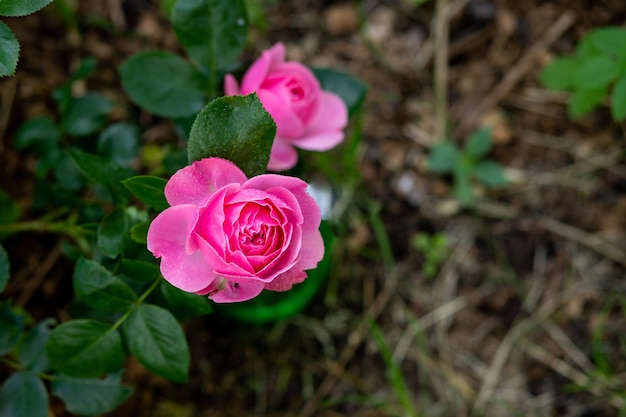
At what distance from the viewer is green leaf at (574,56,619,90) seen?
1.26 metres

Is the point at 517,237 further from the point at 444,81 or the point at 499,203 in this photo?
the point at 444,81

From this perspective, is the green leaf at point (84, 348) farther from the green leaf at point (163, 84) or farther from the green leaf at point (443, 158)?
the green leaf at point (443, 158)

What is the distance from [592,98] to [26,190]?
1369 millimetres

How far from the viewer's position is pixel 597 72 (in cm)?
127

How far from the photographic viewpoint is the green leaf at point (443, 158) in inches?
66.7

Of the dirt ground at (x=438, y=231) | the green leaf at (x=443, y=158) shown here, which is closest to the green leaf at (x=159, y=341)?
the dirt ground at (x=438, y=231)

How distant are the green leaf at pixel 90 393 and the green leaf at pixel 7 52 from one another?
1.68 ft

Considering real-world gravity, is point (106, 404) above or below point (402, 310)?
above

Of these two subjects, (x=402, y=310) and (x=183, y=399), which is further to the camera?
(x=402, y=310)

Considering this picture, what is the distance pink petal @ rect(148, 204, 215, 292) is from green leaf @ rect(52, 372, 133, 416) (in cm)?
35

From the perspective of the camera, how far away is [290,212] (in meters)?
0.73

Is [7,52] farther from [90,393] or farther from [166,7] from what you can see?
[166,7]

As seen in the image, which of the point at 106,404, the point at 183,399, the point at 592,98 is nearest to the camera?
the point at 106,404

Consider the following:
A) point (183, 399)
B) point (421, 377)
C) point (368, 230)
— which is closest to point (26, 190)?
point (183, 399)
